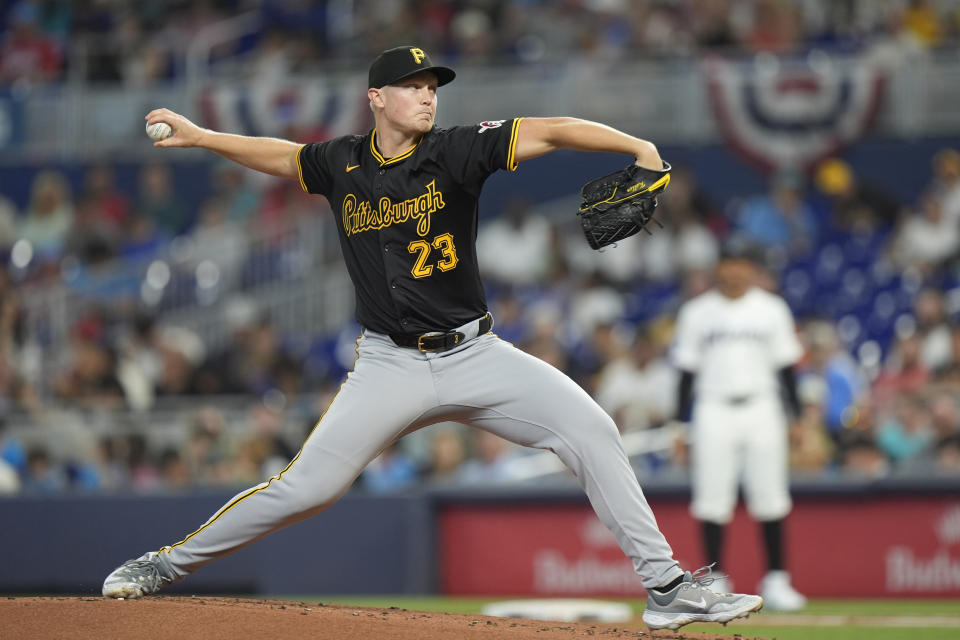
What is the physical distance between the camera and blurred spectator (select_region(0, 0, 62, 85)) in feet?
55.2

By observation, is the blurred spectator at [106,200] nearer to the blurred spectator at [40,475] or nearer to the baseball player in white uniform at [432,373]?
the blurred spectator at [40,475]

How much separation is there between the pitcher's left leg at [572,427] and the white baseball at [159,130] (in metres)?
1.42

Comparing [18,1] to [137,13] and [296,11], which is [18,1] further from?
[296,11]

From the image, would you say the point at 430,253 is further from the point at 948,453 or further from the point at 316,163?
the point at 948,453

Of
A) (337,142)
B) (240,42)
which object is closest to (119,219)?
(240,42)

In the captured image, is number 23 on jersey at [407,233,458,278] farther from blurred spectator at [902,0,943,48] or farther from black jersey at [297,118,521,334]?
blurred spectator at [902,0,943,48]

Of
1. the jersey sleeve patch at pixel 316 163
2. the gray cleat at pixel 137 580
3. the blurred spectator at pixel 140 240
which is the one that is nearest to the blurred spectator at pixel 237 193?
the blurred spectator at pixel 140 240

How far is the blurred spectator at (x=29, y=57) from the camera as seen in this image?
16.8 metres

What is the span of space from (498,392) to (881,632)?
3.03 metres

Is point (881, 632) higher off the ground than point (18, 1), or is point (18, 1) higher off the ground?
point (18, 1)

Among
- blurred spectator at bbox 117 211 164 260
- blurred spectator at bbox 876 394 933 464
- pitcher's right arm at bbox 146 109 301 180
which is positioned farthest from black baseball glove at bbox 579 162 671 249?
blurred spectator at bbox 117 211 164 260

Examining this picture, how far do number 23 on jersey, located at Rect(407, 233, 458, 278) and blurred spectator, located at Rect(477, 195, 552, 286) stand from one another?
327 inches

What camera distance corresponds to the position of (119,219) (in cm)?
1507

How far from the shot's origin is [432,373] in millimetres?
5004
